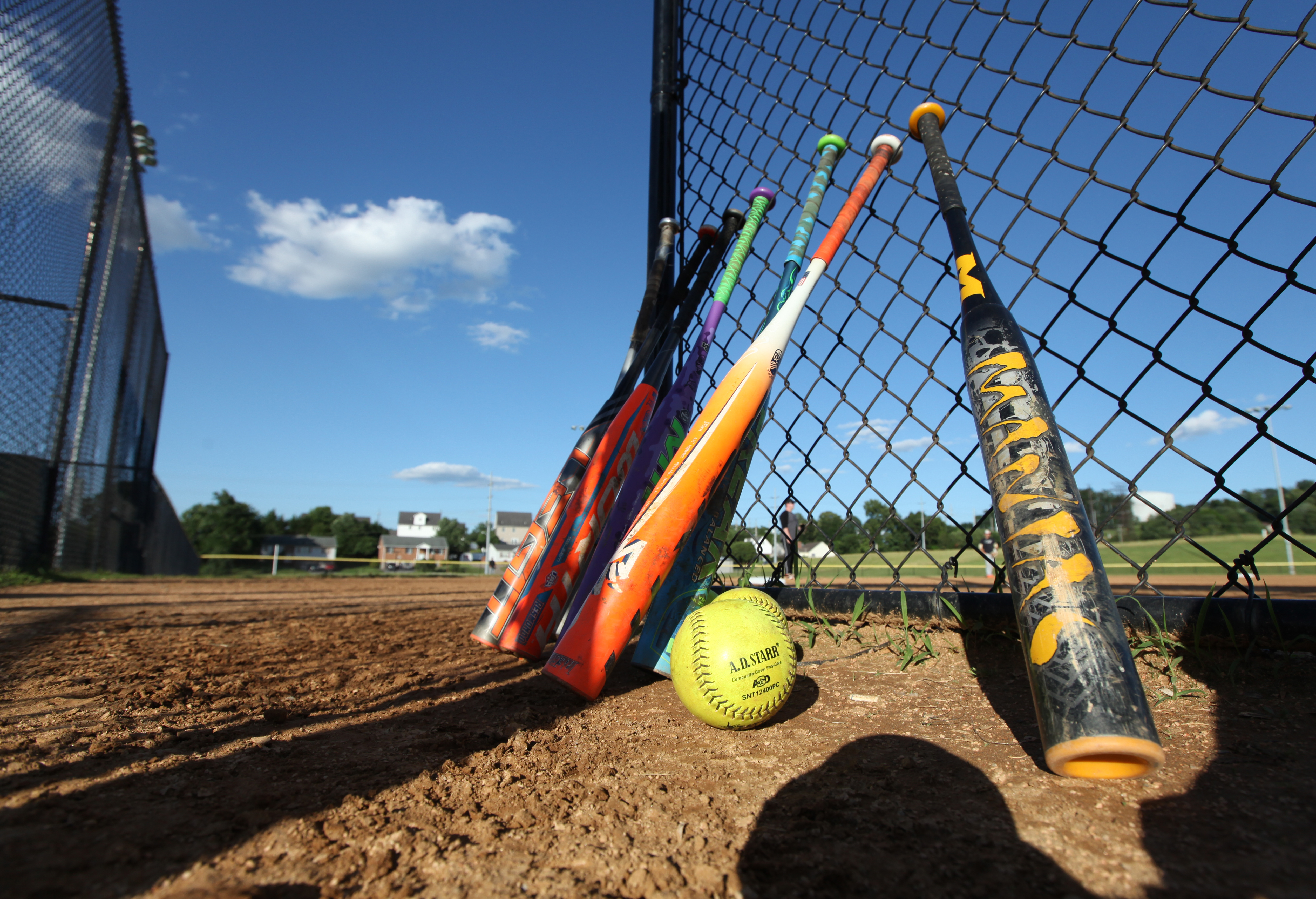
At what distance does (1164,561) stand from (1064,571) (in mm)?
22331

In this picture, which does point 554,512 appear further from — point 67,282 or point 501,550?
point 501,550

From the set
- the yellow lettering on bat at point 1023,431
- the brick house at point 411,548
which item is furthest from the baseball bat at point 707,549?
the brick house at point 411,548

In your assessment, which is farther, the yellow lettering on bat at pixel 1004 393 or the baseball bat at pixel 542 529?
the baseball bat at pixel 542 529

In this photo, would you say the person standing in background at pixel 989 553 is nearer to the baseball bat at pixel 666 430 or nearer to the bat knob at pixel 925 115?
the baseball bat at pixel 666 430

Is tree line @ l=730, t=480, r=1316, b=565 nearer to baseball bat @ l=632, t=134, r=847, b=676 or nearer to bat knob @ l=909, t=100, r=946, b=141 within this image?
baseball bat @ l=632, t=134, r=847, b=676

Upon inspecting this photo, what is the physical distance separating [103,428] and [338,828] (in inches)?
344

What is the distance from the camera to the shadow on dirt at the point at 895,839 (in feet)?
2.74

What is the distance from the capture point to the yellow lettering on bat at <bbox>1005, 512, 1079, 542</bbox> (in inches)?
46.7

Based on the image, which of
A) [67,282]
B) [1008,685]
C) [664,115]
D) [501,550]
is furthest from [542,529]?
[501,550]

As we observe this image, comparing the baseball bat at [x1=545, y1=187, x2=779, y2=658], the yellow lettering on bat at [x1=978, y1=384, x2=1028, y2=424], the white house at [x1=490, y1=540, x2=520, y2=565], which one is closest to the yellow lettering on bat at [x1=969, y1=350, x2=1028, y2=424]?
the yellow lettering on bat at [x1=978, y1=384, x2=1028, y2=424]

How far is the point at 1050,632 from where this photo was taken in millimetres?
1100

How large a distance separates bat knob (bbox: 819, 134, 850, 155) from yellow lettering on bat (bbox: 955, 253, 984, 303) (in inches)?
41.5

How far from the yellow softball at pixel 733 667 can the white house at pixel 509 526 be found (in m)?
58.1

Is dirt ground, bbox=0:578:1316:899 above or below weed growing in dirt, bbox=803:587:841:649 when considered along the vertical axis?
below
